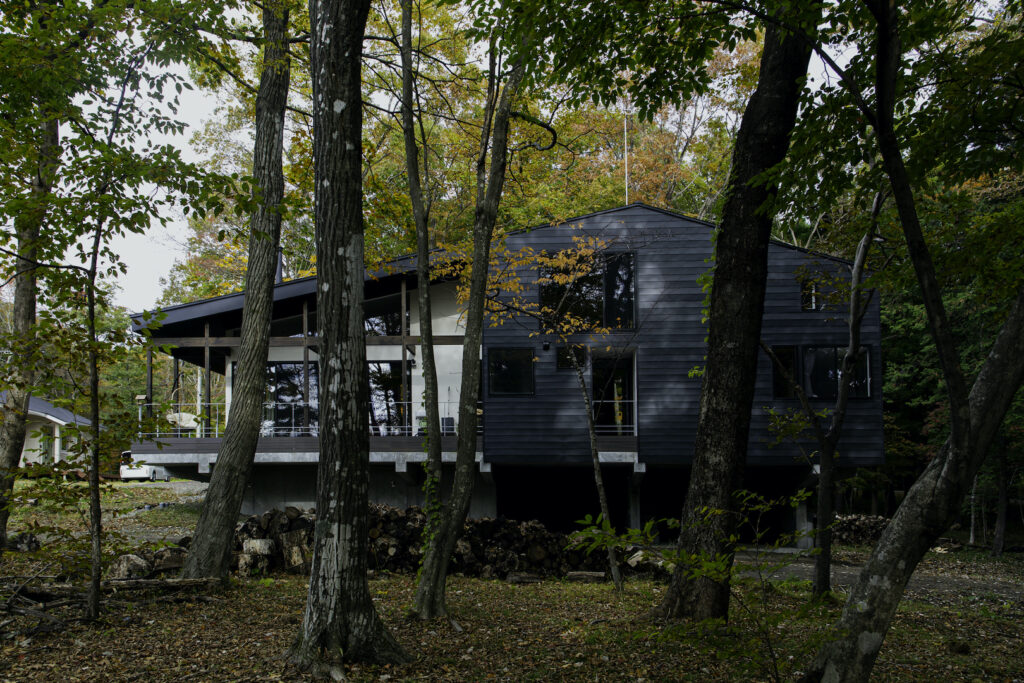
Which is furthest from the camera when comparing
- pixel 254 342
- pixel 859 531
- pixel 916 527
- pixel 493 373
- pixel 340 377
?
pixel 859 531

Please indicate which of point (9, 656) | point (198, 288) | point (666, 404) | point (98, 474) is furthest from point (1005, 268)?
point (198, 288)

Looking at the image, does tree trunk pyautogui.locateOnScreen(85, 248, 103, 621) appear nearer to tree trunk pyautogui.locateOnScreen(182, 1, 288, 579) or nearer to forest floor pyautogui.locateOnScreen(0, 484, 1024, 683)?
forest floor pyautogui.locateOnScreen(0, 484, 1024, 683)

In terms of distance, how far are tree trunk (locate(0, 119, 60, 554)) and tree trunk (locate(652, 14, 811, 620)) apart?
5.56 m

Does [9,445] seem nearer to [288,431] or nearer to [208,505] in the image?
[208,505]

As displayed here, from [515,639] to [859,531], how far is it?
60.0 ft

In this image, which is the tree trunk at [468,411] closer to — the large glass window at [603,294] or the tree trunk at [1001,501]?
the large glass window at [603,294]

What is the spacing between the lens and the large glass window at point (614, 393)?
15.9m

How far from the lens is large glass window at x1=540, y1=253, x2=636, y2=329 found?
51.1 feet

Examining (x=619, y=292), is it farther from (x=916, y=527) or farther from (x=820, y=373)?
(x=916, y=527)

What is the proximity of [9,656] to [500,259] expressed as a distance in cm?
1090

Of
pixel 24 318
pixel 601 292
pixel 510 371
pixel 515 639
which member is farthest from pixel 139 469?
pixel 515 639

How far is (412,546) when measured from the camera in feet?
40.3

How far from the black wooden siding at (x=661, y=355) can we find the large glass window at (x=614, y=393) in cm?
48

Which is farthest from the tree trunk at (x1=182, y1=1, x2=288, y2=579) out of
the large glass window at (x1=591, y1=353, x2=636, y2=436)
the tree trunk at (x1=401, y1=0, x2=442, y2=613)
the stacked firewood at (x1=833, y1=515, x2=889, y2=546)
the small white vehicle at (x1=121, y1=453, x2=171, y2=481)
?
the stacked firewood at (x1=833, y1=515, x2=889, y2=546)
